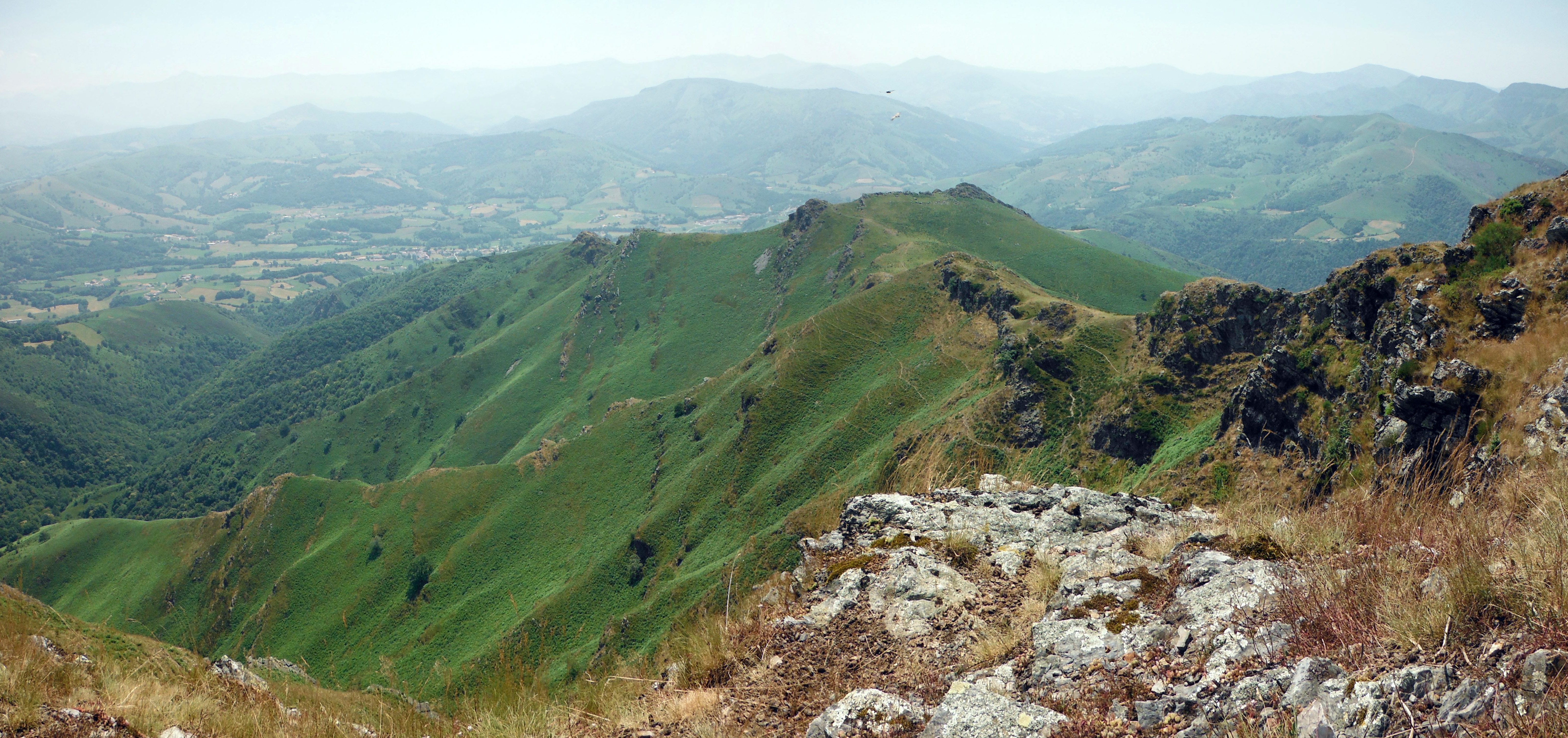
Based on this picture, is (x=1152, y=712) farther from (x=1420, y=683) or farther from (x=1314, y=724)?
(x=1420, y=683)

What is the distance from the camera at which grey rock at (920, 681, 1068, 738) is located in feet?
20.5

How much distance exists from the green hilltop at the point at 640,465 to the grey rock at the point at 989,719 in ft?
177

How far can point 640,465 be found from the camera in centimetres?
12319

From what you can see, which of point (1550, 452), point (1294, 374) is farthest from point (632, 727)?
point (1294, 374)

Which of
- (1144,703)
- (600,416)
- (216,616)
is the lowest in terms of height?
(216,616)

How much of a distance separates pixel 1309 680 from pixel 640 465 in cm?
12221

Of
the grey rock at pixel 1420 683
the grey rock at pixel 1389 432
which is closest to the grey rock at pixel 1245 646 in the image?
the grey rock at pixel 1420 683

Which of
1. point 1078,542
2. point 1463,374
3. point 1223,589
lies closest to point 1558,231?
point 1463,374

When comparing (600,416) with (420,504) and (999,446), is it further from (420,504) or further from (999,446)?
(999,446)

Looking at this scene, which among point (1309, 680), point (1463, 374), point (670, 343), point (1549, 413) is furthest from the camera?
point (670, 343)

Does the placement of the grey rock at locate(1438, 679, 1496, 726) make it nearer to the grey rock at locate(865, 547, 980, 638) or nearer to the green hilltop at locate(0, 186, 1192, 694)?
the grey rock at locate(865, 547, 980, 638)

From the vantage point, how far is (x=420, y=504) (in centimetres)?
12838

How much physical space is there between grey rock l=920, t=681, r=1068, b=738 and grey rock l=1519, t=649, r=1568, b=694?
313 centimetres

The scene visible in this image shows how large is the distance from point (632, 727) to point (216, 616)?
6133 inches
